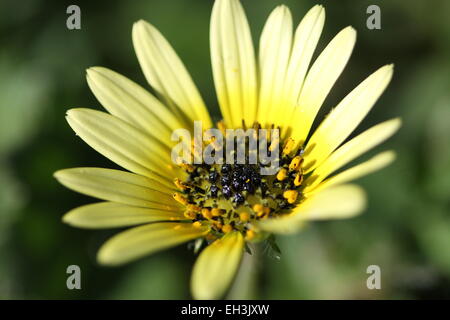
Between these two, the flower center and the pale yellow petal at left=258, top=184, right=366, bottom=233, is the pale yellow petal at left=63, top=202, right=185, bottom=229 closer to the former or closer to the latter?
the flower center

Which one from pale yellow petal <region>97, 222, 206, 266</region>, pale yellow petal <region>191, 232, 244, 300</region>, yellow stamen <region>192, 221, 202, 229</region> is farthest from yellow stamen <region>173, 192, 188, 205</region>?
pale yellow petal <region>191, 232, 244, 300</region>

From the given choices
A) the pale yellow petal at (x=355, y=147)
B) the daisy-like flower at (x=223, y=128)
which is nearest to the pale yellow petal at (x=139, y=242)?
the daisy-like flower at (x=223, y=128)

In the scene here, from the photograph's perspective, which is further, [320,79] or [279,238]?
[279,238]

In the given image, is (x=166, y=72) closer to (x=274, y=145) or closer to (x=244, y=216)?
(x=274, y=145)

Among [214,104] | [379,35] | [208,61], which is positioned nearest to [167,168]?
[214,104]

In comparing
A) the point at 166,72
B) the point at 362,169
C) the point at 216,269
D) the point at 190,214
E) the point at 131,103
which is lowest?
the point at 216,269

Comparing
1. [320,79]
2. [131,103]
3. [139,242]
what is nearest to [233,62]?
[320,79]

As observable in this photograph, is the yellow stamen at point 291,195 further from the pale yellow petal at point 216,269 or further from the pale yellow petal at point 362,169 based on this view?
the pale yellow petal at point 216,269
